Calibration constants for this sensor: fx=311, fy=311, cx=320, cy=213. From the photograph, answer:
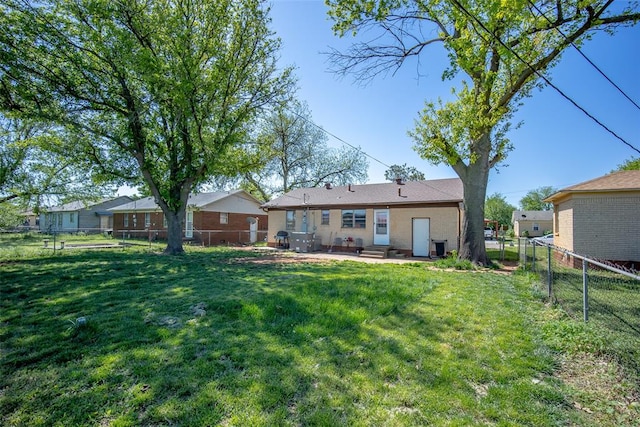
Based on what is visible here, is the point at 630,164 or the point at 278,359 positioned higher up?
the point at 630,164

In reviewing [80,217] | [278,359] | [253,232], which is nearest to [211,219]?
[253,232]

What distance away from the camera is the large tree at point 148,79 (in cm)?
1058

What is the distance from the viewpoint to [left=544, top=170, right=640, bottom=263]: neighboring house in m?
11.1

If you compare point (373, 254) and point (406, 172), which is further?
point (406, 172)

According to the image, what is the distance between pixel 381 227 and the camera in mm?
17047

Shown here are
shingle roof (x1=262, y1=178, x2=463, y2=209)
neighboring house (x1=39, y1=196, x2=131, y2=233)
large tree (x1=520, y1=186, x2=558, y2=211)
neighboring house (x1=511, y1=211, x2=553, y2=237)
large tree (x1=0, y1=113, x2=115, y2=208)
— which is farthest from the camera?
large tree (x1=520, y1=186, x2=558, y2=211)

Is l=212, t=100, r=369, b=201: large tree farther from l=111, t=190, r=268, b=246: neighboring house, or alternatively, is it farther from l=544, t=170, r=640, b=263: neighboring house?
l=544, t=170, r=640, b=263: neighboring house

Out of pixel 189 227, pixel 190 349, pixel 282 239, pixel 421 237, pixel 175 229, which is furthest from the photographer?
pixel 189 227

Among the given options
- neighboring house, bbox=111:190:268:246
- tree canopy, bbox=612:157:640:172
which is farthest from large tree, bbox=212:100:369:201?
tree canopy, bbox=612:157:640:172

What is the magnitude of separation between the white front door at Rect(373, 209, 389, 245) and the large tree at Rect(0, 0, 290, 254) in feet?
26.6

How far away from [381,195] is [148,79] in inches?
485

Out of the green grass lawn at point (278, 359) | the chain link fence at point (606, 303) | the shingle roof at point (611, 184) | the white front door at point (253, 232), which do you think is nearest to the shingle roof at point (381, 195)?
the shingle roof at point (611, 184)

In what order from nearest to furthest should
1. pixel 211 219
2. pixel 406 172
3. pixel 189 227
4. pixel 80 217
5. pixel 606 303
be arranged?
pixel 606 303 → pixel 211 219 → pixel 189 227 → pixel 80 217 → pixel 406 172

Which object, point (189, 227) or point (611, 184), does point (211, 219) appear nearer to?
point (189, 227)
